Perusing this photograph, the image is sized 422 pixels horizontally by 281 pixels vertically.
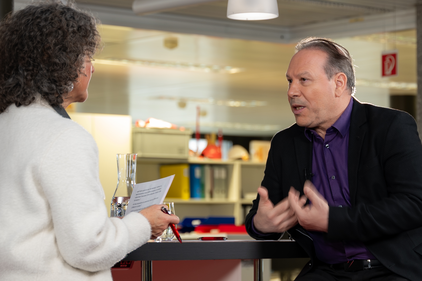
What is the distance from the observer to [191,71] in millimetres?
8406

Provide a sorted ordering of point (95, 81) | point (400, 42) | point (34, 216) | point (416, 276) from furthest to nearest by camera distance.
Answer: point (95, 81) < point (400, 42) < point (416, 276) < point (34, 216)

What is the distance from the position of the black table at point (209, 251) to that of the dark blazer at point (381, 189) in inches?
3.1

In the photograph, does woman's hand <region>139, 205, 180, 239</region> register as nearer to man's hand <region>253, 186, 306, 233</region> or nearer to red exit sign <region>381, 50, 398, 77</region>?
man's hand <region>253, 186, 306, 233</region>

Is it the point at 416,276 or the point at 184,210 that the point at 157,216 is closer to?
the point at 416,276

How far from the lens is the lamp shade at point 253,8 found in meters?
3.35

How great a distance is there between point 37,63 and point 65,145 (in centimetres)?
25

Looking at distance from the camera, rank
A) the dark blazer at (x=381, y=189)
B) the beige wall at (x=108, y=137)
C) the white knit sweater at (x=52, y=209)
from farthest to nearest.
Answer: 1. the beige wall at (x=108, y=137)
2. the dark blazer at (x=381, y=189)
3. the white knit sweater at (x=52, y=209)

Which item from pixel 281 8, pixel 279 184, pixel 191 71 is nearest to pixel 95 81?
pixel 191 71

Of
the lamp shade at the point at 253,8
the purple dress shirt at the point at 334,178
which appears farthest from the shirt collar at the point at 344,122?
the lamp shade at the point at 253,8

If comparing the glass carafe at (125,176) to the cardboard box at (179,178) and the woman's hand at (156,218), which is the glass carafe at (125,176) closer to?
the woman's hand at (156,218)

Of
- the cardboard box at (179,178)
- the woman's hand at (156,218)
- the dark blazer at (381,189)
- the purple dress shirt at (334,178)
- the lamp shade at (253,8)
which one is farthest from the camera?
the cardboard box at (179,178)

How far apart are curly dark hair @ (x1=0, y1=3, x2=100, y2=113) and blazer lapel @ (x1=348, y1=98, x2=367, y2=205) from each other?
0.92 metres

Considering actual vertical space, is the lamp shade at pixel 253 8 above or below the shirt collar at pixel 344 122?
above

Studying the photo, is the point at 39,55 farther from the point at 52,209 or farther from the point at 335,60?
the point at 335,60
